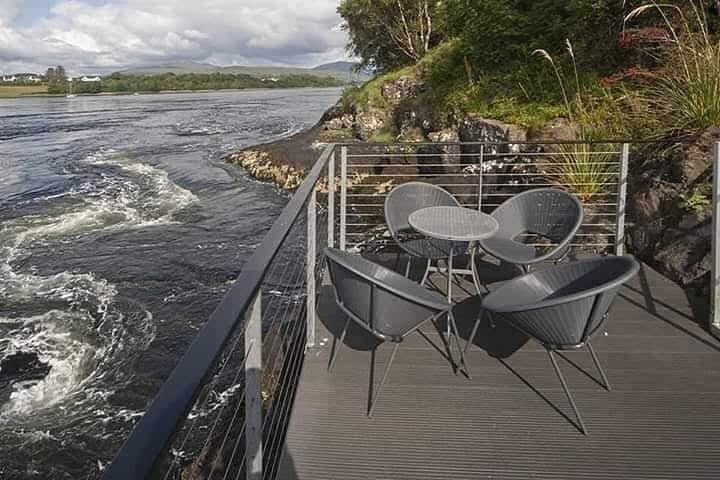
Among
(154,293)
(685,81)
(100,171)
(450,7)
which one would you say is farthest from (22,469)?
(100,171)

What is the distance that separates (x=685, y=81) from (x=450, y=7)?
24.3 ft

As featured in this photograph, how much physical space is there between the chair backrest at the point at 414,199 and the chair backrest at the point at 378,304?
136 cm

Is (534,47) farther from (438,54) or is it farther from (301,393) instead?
(301,393)

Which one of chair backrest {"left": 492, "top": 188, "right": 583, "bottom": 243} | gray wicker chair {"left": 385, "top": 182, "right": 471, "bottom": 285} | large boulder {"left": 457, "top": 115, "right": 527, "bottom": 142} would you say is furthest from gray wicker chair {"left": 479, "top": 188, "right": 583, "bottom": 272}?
large boulder {"left": 457, "top": 115, "right": 527, "bottom": 142}

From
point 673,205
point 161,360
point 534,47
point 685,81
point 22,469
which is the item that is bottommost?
point 22,469

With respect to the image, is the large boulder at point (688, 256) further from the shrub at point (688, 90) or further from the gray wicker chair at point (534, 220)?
the shrub at point (688, 90)

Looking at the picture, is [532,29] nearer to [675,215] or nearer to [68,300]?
[675,215]

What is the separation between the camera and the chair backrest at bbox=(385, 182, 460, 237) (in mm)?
3566

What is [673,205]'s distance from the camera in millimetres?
3756

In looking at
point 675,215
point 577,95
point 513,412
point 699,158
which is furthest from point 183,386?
point 577,95

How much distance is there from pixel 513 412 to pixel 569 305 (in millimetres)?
537

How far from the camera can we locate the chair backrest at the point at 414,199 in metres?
3.57

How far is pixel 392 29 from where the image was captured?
14656mm

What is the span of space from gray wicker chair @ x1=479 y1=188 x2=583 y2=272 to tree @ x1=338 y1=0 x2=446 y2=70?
10.2 m
